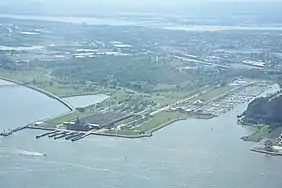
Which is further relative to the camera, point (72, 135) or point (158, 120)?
point (158, 120)

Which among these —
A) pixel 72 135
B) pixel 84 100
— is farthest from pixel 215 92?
pixel 72 135

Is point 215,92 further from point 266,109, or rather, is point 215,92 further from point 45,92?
point 45,92

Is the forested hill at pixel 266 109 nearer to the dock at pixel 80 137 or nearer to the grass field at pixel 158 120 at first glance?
the grass field at pixel 158 120

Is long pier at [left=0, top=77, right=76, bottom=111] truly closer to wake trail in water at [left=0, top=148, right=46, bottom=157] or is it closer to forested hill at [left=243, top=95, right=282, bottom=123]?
wake trail in water at [left=0, top=148, right=46, bottom=157]

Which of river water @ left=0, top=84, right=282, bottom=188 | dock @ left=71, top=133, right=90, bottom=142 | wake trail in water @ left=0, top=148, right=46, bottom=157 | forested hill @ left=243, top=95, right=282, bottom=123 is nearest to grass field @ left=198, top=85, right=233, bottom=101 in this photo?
forested hill @ left=243, top=95, right=282, bottom=123

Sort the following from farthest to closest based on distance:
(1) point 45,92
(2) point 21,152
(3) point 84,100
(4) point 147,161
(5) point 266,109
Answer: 1. (1) point 45,92
2. (3) point 84,100
3. (5) point 266,109
4. (2) point 21,152
5. (4) point 147,161

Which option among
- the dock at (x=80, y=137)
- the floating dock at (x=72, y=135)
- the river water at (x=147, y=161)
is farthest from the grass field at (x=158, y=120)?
the floating dock at (x=72, y=135)
